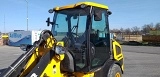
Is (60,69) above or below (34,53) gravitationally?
below

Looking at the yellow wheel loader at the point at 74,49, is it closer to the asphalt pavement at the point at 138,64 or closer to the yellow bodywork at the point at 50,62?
the yellow bodywork at the point at 50,62

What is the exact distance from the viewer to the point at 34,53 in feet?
16.0

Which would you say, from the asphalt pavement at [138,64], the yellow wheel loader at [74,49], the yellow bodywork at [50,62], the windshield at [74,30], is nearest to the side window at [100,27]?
the yellow wheel loader at [74,49]

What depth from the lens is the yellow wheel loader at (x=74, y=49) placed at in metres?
4.72

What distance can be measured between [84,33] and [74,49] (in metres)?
0.47

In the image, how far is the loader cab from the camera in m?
5.65

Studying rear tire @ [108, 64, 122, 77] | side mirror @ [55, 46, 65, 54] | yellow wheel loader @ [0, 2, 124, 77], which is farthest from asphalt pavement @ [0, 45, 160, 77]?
side mirror @ [55, 46, 65, 54]

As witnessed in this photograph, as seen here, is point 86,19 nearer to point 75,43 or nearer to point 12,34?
point 75,43

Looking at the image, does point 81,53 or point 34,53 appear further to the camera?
point 81,53

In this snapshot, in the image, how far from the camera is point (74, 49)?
5.70 meters

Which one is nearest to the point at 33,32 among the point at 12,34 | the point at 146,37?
the point at 12,34

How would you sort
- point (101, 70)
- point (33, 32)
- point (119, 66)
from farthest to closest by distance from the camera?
point (33, 32)
point (119, 66)
point (101, 70)

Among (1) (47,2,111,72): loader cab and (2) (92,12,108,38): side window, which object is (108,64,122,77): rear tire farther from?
(2) (92,12,108,38): side window

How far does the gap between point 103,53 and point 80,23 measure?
118cm
